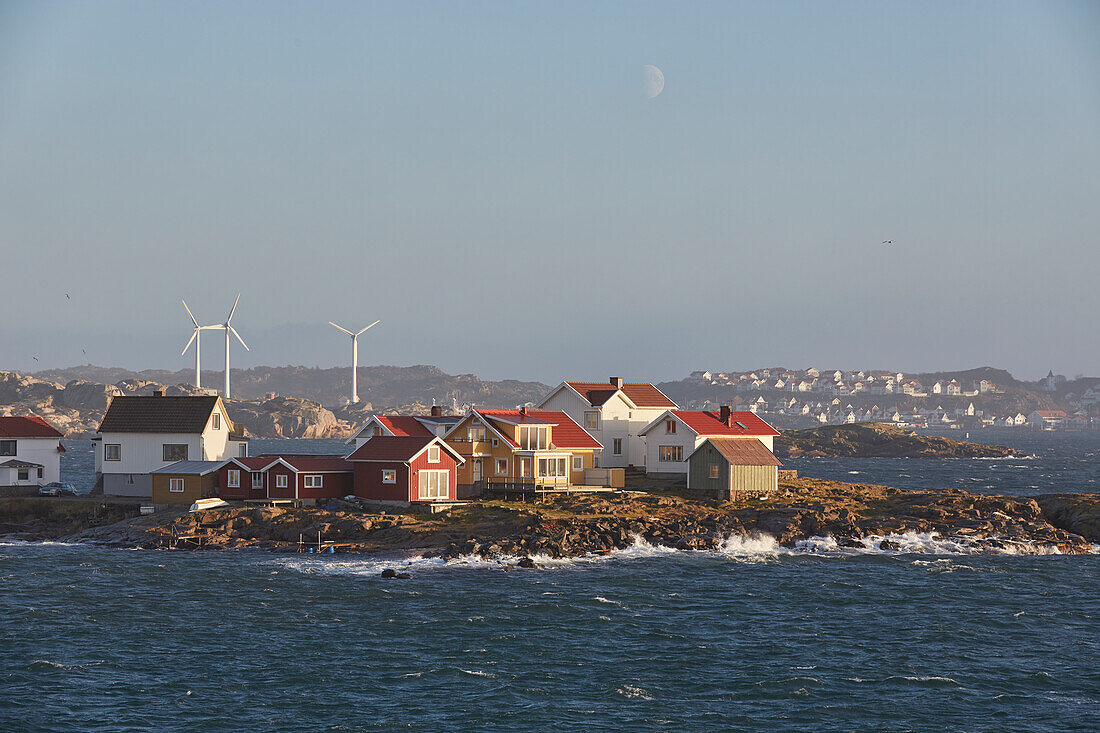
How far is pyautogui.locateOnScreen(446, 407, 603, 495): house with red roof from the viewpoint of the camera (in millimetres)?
84812

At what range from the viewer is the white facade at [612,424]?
318ft

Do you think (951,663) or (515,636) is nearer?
(951,663)

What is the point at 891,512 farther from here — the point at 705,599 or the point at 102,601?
the point at 102,601

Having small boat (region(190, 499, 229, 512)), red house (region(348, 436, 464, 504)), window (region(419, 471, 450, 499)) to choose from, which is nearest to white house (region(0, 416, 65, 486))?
small boat (region(190, 499, 229, 512))

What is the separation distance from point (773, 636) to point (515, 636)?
12627 mm

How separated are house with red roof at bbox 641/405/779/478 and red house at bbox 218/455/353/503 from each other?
2683cm

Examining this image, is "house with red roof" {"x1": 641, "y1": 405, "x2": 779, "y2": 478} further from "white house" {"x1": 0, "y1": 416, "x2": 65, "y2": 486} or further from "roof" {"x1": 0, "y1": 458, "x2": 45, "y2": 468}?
"roof" {"x1": 0, "y1": 458, "x2": 45, "y2": 468}

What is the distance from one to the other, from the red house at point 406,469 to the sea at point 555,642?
37.8ft

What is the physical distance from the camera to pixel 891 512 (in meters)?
84.0

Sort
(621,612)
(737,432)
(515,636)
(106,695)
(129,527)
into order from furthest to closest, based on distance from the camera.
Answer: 1. (737,432)
2. (129,527)
3. (621,612)
4. (515,636)
5. (106,695)

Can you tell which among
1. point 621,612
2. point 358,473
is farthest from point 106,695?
point 358,473

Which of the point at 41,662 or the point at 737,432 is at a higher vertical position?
the point at 737,432

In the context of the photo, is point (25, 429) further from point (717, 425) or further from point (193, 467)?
point (717, 425)

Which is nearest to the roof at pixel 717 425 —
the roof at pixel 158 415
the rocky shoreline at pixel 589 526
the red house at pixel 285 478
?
the rocky shoreline at pixel 589 526
